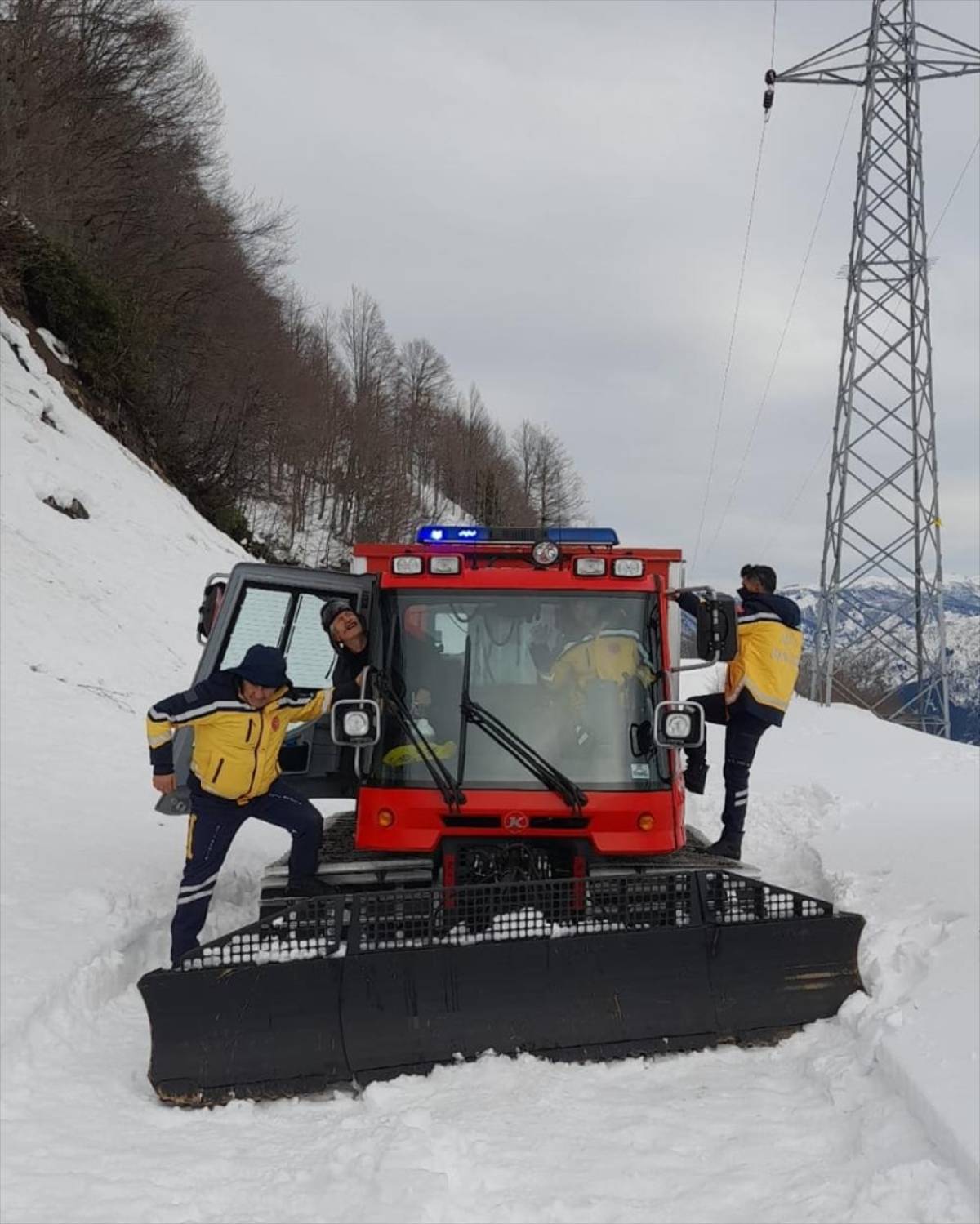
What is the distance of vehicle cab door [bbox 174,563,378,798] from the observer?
6141mm

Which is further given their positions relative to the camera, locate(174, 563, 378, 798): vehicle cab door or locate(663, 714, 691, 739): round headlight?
locate(174, 563, 378, 798): vehicle cab door

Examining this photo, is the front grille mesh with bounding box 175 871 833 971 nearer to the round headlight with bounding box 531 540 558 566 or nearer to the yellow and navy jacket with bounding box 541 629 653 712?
the yellow and navy jacket with bounding box 541 629 653 712

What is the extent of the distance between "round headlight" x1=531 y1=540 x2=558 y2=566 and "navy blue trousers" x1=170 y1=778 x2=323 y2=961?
5.52ft

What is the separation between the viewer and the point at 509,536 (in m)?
6.85

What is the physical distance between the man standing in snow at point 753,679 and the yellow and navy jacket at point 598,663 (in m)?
1.50

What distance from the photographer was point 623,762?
18.0 feet

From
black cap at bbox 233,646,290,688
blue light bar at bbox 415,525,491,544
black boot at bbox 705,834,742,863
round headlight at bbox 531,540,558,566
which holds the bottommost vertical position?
black boot at bbox 705,834,742,863

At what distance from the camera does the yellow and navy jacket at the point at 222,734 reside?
18.0ft

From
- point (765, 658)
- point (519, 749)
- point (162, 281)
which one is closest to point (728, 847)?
point (765, 658)

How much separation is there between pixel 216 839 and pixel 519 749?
1535 millimetres

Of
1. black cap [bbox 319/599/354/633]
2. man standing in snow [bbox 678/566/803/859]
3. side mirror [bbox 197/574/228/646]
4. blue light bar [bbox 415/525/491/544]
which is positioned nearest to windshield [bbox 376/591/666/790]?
black cap [bbox 319/599/354/633]

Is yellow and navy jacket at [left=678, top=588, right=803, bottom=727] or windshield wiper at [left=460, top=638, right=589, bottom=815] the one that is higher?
yellow and navy jacket at [left=678, top=588, right=803, bottom=727]

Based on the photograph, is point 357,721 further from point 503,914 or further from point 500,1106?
point 500,1106

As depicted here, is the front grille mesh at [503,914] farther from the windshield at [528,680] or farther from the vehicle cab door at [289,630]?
the vehicle cab door at [289,630]
